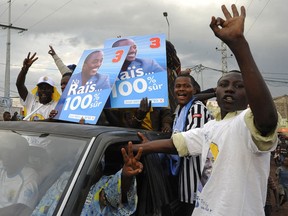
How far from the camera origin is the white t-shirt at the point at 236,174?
1869mm

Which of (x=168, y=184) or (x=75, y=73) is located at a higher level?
(x=75, y=73)

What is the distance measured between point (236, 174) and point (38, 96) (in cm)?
305

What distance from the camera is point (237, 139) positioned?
6.22 feet

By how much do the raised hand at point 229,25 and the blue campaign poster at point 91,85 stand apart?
1514 mm

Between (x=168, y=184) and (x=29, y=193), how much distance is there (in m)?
1.05

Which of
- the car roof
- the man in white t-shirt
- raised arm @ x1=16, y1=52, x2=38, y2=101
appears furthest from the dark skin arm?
raised arm @ x1=16, y1=52, x2=38, y2=101

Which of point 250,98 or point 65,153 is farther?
point 65,153

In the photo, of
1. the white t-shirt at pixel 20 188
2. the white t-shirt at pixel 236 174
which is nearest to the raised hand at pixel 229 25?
the white t-shirt at pixel 236 174

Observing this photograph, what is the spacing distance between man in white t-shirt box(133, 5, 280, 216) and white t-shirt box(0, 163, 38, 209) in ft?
3.21

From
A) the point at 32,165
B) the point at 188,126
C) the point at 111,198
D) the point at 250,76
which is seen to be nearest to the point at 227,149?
the point at 250,76

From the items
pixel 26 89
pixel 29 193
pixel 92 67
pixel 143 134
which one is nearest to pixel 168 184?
pixel 143 134

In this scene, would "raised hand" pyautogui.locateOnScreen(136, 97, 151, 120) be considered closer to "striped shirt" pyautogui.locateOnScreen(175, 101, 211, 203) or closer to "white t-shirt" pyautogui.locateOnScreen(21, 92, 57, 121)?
"striped shirt" pyautogui.locateOnScreen(175, 101, 211, 203)

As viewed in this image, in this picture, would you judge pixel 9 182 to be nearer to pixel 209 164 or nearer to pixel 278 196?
pixel 209 164

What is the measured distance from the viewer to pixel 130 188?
2.07 m
